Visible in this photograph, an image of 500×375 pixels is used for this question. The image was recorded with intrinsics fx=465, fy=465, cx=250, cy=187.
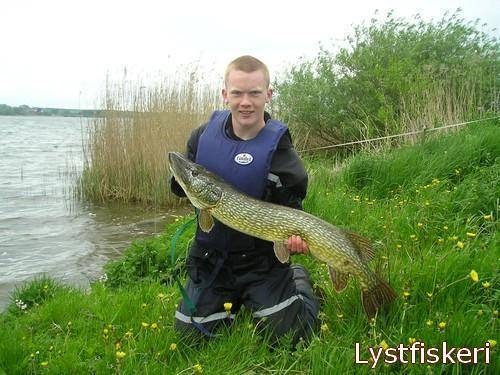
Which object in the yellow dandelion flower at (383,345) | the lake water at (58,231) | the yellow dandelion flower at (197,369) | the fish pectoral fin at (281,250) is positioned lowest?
the lake water at (58,231)

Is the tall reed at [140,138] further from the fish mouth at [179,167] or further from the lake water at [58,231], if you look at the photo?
the fish mouth at [179,167]

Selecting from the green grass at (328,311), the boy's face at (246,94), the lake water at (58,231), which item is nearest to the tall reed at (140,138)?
the lake water at (58,231)

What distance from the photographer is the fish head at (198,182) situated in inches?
115

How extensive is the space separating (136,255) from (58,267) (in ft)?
5.48

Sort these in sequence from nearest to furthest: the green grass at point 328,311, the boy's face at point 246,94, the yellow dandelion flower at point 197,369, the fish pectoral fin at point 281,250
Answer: the yellow dandelion flower at point 197,369 < the green grass at point 328,311 < the fish pectoral fin at point 281,250 < the boy's face at point 246,94

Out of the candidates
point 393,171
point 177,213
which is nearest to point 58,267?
point 177,213

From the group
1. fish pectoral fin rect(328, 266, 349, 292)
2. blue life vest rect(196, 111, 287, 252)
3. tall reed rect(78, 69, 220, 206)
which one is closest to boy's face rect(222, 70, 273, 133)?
blue life vest rect(196, 111, 287, 252)

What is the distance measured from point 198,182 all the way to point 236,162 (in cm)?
34

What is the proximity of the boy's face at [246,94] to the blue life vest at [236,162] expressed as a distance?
144 millimetres

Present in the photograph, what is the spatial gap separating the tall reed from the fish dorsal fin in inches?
268

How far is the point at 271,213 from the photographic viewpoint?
9.46 feet

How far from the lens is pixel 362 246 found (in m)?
2.82

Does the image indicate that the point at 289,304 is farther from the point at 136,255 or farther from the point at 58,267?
the point at 58,267

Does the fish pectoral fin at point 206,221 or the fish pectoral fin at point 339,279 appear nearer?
the fish pectoral fin at point 339,279
